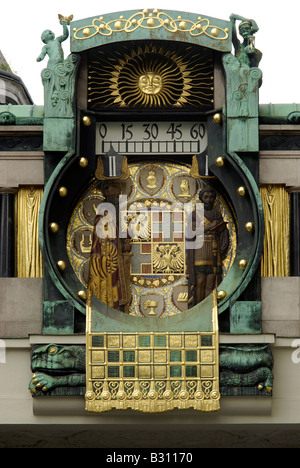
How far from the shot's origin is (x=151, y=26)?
48.0 feet

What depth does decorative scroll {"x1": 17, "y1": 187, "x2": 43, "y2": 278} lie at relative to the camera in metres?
14.7

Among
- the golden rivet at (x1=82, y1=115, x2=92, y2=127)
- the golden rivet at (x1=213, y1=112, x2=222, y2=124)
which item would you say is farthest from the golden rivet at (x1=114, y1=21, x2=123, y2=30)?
the golden rivet at (x1=213, y1=112, x2=222, y2=124)

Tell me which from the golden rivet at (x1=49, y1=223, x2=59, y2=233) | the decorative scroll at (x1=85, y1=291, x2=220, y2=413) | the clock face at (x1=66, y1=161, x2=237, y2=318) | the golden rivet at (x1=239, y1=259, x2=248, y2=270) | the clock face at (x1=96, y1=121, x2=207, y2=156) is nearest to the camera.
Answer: the decorative scroll at (x1=85, y1=291, x2=220, y2=413)

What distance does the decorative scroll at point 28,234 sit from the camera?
14664 mm

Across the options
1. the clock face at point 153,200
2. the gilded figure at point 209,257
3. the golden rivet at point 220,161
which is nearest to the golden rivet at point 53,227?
the clock face at point 153,200

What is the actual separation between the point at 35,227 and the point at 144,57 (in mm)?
2427

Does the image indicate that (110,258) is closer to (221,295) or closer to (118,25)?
(221,295)

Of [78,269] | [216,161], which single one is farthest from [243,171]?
[78,269]

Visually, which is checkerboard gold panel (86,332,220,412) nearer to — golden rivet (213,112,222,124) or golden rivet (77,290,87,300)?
golden rivet (77,290,87,300)

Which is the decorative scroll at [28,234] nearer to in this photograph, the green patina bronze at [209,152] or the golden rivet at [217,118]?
the green patina bronze at [209,152]

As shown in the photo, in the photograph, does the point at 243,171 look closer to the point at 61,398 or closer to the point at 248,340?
the point at 248,340

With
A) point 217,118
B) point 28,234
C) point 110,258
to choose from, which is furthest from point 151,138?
point 28,234

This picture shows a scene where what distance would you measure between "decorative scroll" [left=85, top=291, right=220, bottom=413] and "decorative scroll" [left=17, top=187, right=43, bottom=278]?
1.06m

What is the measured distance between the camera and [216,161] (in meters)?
14.7
